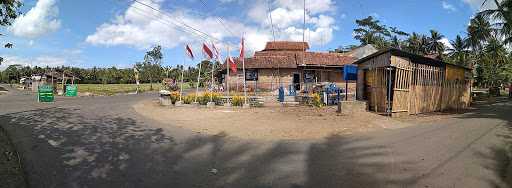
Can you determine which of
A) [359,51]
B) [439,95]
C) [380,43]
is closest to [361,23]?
[380,43]

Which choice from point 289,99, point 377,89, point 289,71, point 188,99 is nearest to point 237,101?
point 188,99

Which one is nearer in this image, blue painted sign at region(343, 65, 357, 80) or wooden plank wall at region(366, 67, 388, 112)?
wooden plank wall at region(366, 67, 388, 112)

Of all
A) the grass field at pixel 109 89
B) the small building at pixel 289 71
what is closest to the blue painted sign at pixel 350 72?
the small building at pixel 289 71

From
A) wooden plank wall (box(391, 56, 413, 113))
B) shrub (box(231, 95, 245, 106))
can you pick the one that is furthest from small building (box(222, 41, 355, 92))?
wooden plank wall (box(391, 56, 413, 113))

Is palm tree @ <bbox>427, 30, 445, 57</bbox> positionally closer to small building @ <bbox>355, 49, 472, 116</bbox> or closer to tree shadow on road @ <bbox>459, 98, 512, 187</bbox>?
small building @ <bbox>355, 49, 472, 116</bbox>

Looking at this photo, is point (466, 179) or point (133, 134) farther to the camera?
point (133, 134)

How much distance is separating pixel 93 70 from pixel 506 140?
270ft

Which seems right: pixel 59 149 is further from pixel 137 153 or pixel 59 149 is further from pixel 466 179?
pixel 466 179

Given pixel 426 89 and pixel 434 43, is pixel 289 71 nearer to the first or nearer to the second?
pixel 426 89

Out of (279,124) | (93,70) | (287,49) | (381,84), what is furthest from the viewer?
(93,70)

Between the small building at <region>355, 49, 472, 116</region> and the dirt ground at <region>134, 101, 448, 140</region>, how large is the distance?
1266 millimetres

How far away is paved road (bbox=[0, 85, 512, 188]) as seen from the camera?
582 cm

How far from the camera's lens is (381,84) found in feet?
52.1

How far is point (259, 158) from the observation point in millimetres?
7504
